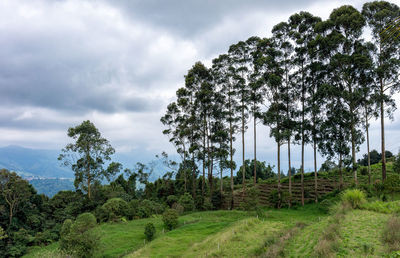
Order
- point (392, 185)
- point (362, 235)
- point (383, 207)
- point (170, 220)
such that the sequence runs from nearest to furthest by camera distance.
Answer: point (362, 235)
point (383, 207)
point (392, 185)
point (170, 220)

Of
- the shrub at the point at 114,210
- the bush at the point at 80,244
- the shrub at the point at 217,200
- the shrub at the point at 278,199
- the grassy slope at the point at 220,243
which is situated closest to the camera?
the grassy slope at the point at 220,243

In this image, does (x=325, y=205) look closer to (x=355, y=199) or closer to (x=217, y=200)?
(x=355, y=199)

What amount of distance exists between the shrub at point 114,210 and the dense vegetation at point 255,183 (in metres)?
0.12

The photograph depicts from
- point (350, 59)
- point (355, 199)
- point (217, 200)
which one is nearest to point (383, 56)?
point (350, 59)

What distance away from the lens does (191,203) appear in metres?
32.7

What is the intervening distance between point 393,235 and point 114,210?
27.5 meters

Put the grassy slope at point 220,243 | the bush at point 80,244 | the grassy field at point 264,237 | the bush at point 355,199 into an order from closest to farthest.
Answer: the grassy field at point 264,237
the grassy slope at point 220,243
the bush at point 80,244
the bush at point 355,199

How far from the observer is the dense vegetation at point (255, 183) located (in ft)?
51.4

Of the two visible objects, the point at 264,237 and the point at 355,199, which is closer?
the point at 264,237

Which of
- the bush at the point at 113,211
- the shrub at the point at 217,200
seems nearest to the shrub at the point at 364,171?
the shrub at the point at 217,200

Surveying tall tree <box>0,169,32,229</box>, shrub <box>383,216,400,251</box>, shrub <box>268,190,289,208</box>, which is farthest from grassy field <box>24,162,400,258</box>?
tall tree <box>0,169,32,229</box>

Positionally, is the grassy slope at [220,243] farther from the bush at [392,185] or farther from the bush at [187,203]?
the bush at [187,203]

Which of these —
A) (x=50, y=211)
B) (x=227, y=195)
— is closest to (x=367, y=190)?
(x=227, y=195)

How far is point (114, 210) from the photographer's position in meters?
29.6
